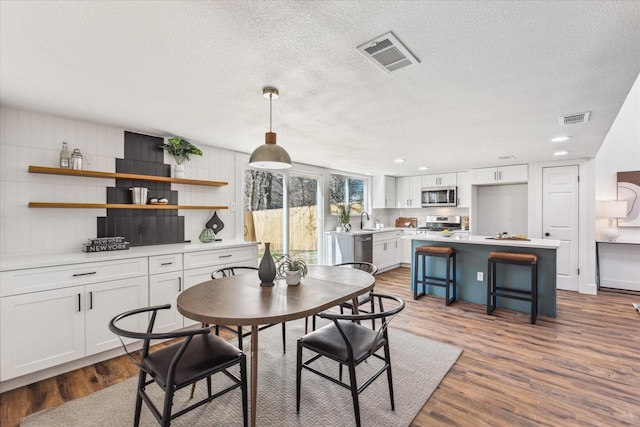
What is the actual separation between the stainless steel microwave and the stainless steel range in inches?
12.9

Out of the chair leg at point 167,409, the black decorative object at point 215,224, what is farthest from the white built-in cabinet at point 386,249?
the chair leg at point 167,409

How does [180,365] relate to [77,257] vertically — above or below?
below

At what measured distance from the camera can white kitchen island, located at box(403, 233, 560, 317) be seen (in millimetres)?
3602

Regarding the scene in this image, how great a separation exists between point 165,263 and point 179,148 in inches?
54.0

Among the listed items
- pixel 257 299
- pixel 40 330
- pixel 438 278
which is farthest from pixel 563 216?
pixel 40 330

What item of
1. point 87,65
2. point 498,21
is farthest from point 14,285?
point 498,21

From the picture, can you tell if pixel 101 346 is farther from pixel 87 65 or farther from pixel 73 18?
pixel 73 18

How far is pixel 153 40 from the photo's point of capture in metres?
1.52

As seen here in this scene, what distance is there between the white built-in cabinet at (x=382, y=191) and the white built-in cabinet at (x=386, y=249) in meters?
0.73

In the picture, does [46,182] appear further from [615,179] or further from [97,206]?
[615,179]

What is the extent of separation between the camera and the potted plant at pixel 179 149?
3368 millimetres

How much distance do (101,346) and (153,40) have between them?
8.21 feet

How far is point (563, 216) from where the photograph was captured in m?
4.86

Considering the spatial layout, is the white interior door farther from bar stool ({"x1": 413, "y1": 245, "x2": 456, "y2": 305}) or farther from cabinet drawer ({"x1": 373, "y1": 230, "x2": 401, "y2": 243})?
cabinet drawer ({"x1": 373, "y1": 230, "x2": 401, "y2": 243})
